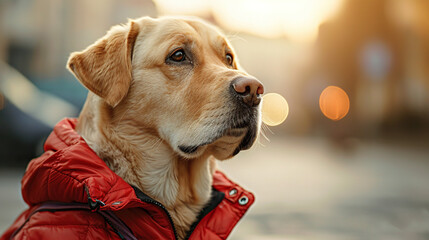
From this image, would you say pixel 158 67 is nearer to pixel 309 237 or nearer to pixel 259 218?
pixel 309 237

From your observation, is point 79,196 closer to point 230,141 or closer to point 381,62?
point 230,141

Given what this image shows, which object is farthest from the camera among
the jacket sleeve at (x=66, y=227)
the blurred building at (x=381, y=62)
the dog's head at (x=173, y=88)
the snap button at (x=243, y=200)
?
the blurred building at (x=381, y=62)

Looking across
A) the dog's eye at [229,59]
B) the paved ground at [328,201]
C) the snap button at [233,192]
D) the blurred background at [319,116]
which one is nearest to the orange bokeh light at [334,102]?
the blurred background at [319,116]

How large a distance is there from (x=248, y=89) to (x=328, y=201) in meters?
6.07

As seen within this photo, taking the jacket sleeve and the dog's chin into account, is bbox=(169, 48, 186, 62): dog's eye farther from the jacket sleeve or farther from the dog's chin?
the jacket sleeve

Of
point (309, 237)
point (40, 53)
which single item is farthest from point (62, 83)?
point (40, 53)

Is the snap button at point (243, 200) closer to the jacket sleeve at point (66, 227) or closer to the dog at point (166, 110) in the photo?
the dog at point (166, 110)

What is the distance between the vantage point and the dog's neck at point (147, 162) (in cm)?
314

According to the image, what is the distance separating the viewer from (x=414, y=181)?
11.5 metres

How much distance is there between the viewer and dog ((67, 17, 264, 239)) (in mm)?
3119

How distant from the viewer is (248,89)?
304 cm

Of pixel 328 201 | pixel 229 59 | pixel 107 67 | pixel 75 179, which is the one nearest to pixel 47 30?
pixel 328 201

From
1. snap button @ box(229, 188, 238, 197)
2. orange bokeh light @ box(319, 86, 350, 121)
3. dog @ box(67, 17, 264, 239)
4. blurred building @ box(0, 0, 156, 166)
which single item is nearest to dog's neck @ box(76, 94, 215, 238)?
dog @ box(67, 17, 264, 239)

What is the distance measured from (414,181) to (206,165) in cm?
932
